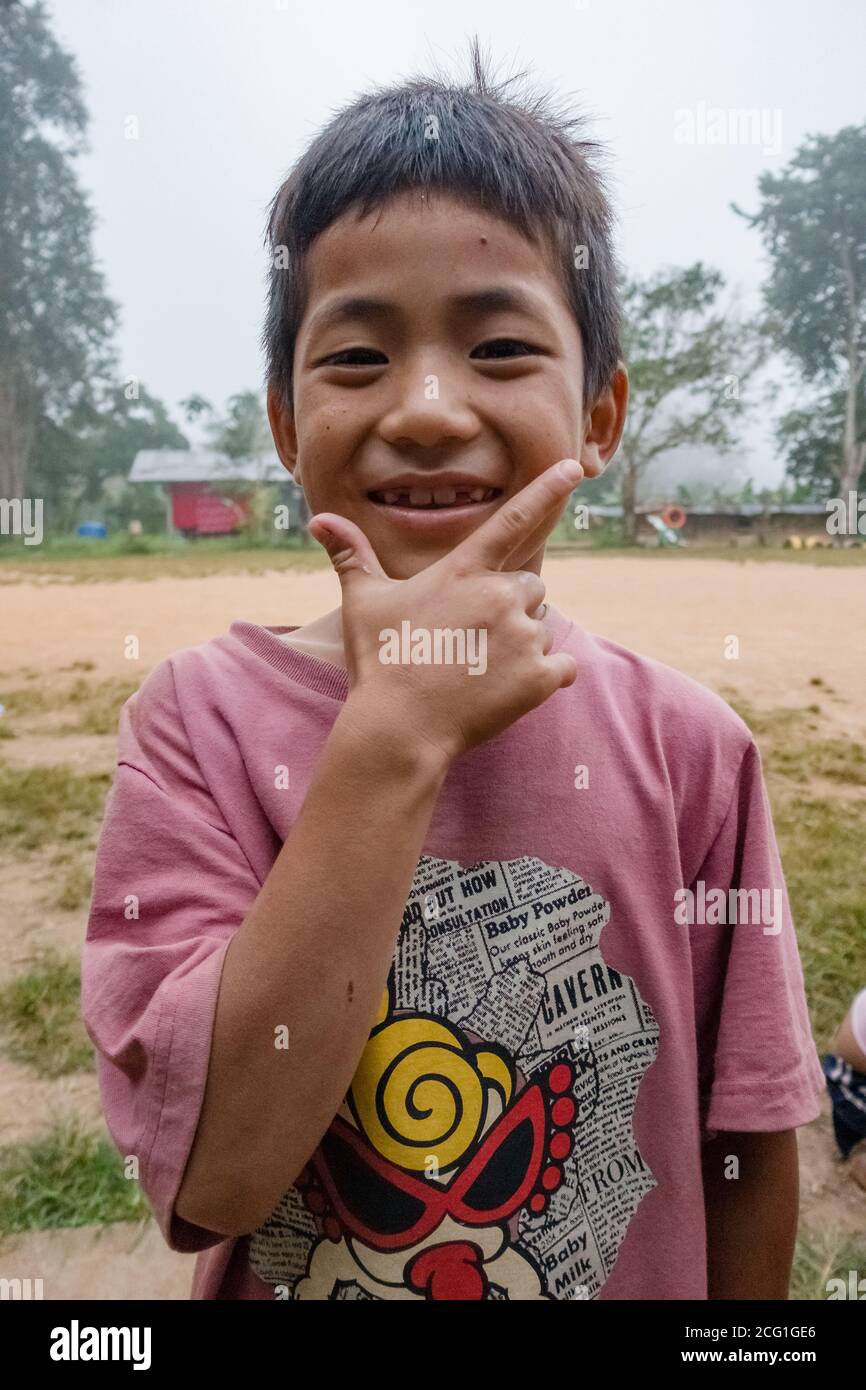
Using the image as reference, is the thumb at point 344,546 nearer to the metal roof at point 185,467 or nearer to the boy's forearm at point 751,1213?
the boy's forearm at point 751,1213

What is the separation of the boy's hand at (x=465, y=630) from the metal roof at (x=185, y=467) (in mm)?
7893

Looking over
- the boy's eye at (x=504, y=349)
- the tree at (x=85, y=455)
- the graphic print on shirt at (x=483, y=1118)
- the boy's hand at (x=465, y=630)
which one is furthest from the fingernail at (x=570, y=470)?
the tree at (x=85, y=455)

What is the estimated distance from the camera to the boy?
1.73ft

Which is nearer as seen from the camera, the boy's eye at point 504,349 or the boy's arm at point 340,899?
the boy's arm at point 340,899

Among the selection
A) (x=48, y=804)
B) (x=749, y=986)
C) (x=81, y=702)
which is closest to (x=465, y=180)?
(x=749, y=986)

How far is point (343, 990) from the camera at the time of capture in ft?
1.45

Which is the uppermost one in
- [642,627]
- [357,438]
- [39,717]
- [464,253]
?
[464,253]

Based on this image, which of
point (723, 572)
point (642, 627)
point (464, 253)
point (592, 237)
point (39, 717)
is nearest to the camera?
point (464, 253)

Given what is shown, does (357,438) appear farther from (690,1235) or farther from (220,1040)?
(690,1235)

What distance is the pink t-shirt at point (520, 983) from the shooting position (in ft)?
1.82

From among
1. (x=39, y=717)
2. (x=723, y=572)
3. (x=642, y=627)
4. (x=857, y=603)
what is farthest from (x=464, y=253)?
(x=723, y=572)

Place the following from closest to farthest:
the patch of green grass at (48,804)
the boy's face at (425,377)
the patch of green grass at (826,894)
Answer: the boy's face at (425,377) → the patch of green grass at (826,894) → the patch of green grass at (48,804)

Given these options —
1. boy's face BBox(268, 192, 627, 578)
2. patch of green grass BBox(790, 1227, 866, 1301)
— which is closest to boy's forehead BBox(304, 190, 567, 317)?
boy's face BBox(268, 192, 627, 578)
